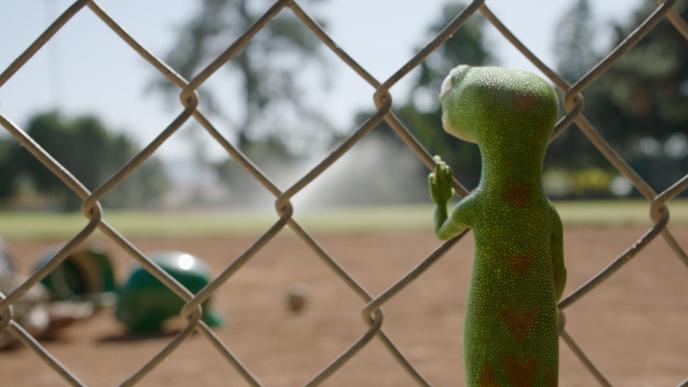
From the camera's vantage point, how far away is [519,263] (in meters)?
0.83

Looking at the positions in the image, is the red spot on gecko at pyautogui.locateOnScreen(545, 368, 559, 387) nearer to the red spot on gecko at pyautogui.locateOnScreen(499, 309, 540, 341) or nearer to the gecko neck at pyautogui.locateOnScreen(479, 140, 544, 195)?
the red spot on gecko at pyautogui.locateOnScreen(499, 309, 540, 341)

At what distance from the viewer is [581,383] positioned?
13.1 feet

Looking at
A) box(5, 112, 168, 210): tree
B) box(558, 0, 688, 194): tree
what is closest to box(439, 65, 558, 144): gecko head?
box(558, 0, 688, 194): tree

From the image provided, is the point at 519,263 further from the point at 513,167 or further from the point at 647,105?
the point at 647,105

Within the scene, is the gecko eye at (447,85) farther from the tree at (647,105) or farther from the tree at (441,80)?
the tree at (647,105)

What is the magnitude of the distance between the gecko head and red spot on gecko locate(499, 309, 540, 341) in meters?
0.18

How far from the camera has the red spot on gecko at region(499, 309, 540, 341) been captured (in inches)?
32.6

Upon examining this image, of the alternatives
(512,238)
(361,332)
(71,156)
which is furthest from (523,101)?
(71,156)

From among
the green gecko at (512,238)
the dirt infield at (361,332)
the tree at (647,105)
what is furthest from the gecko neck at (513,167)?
the tree at (647,105)

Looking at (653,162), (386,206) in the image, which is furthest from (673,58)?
(386,206)

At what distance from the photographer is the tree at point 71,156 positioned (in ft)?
104

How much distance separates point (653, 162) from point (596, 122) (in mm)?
3586

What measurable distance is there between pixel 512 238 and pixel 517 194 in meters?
0.05

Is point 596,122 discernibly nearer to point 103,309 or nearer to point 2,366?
point 103,309
